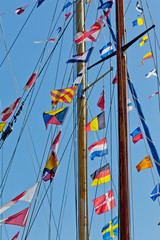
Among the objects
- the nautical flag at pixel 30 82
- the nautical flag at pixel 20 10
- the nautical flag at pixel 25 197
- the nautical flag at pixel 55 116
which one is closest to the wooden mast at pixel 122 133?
the nautical flag at pixel 55 116

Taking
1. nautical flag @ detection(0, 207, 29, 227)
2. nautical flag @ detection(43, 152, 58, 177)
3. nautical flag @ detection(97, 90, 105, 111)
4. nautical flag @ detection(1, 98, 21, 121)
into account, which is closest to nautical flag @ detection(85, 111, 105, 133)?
nautical flag @ detection(97, 90, 105, 111)

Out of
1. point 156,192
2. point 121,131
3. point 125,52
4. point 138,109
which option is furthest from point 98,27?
point 156,192

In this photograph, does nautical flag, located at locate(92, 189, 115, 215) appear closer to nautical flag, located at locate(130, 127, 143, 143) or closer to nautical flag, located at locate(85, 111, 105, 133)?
nautical flag, located at locate(130, 127, 143, 143)

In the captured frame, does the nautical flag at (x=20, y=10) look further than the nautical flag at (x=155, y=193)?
Yes

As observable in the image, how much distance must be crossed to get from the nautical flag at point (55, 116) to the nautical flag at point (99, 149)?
1748 millimetres

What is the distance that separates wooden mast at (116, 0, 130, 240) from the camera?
28.7 feet

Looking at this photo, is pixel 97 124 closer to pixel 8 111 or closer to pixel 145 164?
pixel 145 164

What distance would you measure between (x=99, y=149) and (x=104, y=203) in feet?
4.11

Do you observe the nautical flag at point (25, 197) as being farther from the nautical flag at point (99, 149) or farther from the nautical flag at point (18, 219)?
the nautical flag at point (99, 149)

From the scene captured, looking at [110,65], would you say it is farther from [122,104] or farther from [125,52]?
[122,104]

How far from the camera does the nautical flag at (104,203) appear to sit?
12349mm

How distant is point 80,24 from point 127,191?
22.3ft

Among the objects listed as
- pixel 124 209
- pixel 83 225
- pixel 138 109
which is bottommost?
pixel 124 209

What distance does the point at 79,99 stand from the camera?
13.6 metres
